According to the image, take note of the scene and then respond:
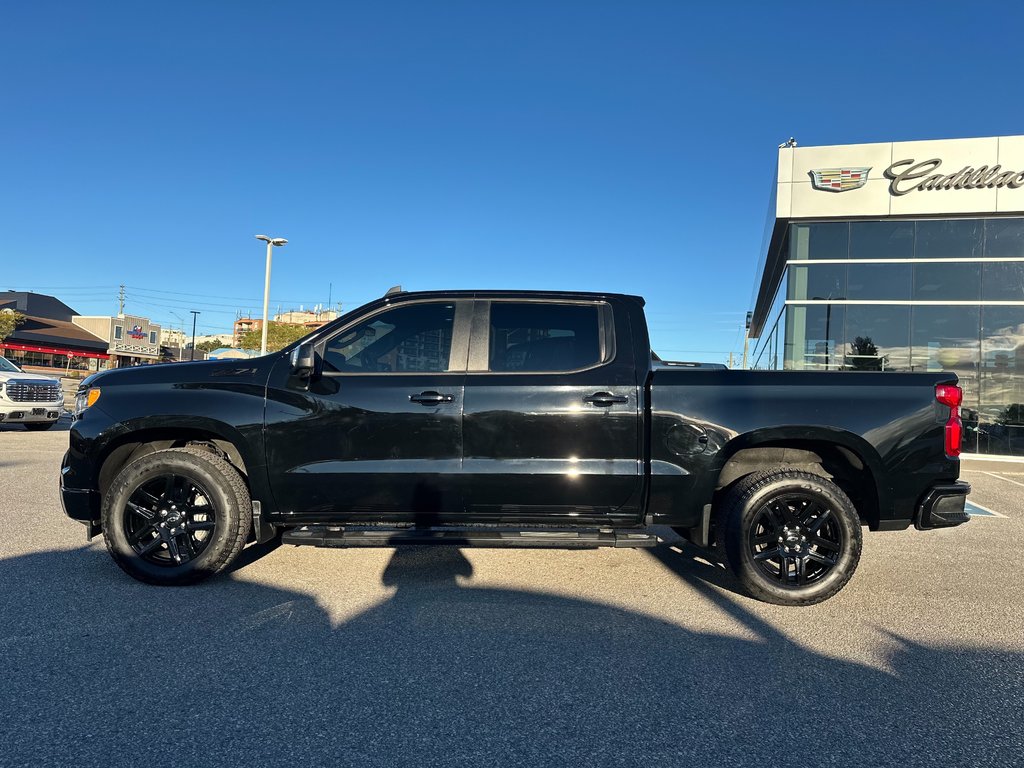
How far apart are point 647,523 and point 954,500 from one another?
6.23ft

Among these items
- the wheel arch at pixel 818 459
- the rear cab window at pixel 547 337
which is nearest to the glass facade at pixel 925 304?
the wheel arch at pixel 818 459

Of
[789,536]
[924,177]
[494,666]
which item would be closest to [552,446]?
[494,666]

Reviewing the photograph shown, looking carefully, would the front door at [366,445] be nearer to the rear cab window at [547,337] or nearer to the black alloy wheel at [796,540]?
the rear cab window at [547,337]

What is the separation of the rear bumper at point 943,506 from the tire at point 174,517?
4.34 m

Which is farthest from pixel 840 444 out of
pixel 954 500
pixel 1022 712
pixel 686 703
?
pixel 686 703

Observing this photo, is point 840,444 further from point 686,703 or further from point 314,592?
point 314,592

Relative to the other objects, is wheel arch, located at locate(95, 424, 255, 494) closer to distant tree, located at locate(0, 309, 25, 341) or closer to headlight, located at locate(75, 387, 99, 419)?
headlight, located at locate(75, 387, 99, 419)

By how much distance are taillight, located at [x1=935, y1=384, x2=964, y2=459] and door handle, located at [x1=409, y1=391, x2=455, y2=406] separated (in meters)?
3.10

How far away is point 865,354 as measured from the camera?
17.6 meters

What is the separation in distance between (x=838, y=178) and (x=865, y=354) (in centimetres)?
482

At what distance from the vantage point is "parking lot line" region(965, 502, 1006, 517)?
300 inches

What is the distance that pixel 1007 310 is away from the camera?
16875mm

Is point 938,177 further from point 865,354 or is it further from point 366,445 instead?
point 366,445

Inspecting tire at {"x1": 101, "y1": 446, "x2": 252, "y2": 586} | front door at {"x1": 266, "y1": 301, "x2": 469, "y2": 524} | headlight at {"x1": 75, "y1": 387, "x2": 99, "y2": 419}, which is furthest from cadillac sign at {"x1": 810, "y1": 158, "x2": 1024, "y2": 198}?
headlight at {"x1": 75, "y1": 387, "x2": 99, "y2": 419}
